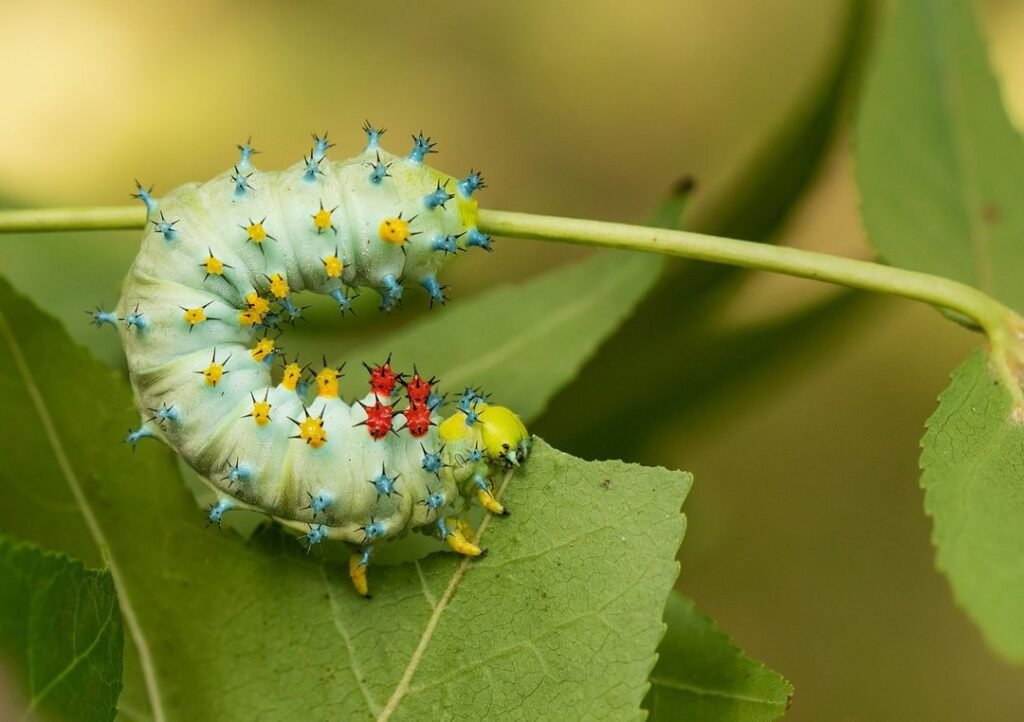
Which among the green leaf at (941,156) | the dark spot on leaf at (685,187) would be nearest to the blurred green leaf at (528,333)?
the dark spot on leaf at (685,187)

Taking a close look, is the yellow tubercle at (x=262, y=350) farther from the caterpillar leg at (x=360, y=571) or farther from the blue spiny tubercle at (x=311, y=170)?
the caterpillar leg at (x=360, y=571)

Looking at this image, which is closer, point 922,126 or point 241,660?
point 241,660

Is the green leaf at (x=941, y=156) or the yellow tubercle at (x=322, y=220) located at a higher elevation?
the green leaf at (x=941, y=156)

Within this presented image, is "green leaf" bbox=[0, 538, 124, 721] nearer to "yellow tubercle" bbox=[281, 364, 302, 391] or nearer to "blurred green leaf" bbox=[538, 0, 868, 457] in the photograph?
"yellow tubercle" bbox=[281, 364, 302, 391]

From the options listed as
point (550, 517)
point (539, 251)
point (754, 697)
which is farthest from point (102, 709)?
point (539, 251)

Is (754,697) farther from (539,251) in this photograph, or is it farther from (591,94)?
(591,94)

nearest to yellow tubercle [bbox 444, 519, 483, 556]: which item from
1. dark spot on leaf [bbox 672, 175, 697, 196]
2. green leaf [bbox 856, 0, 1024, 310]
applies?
dark spot on leaf [bbox 672, 175, 697, 196]

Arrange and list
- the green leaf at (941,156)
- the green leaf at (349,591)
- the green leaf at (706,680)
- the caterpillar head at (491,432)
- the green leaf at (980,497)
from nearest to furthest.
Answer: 1. the green leaf at (980,497)
2. the green leaf at (349,591)
3. the green leaf at (706,680)
4. the caterpillar head at (491,432)
5. the green leaf at (941,156)
